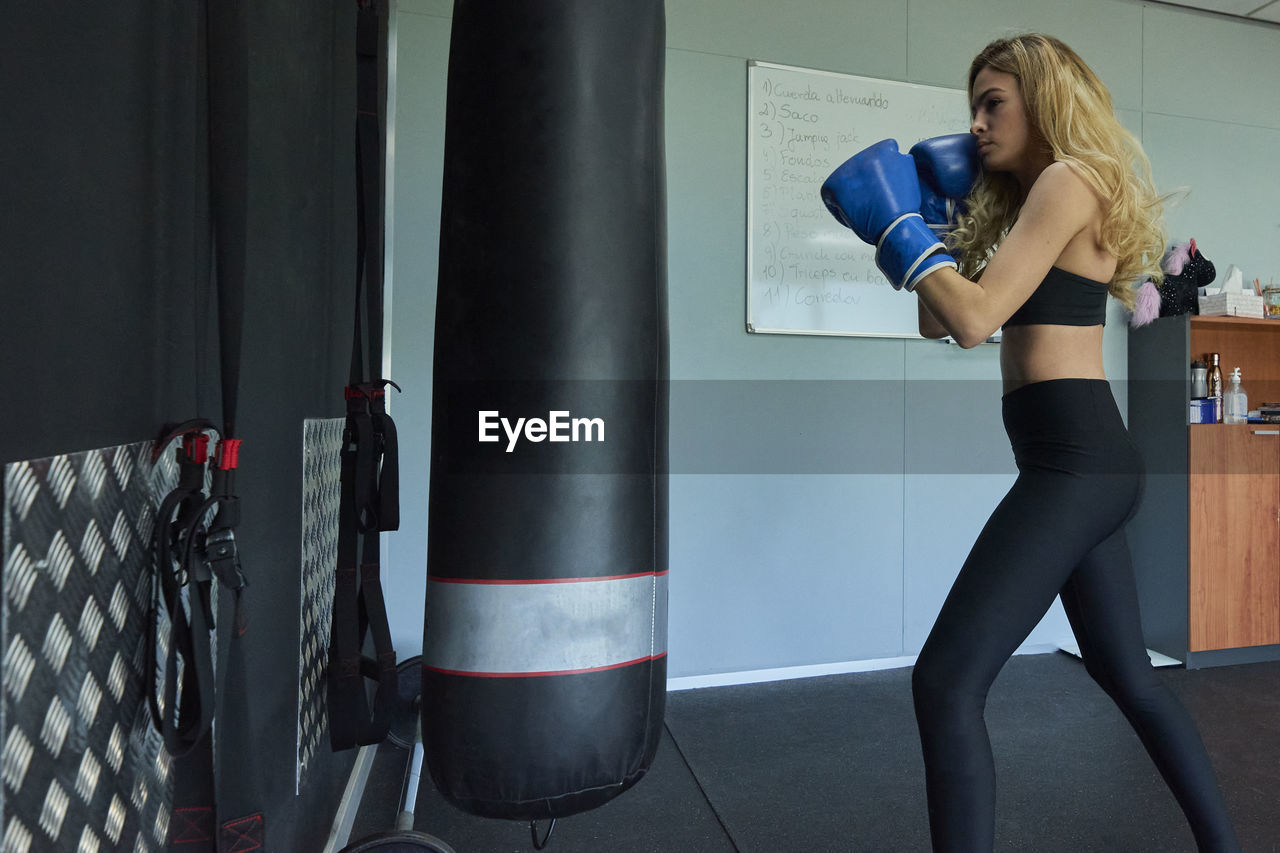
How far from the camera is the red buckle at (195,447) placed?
79 centimetres

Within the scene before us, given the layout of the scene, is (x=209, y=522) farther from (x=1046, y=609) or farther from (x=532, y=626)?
(x=1046, y=609)

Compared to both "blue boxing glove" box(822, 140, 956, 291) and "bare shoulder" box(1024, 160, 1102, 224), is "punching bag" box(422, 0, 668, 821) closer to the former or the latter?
"blue boxing glove" box(822, 140, 956, 291)

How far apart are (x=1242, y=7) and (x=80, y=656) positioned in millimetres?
4541

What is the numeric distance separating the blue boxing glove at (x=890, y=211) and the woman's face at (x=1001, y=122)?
186mm

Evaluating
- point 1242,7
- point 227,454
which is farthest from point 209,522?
point 1242,7

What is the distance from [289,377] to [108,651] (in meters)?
0.54

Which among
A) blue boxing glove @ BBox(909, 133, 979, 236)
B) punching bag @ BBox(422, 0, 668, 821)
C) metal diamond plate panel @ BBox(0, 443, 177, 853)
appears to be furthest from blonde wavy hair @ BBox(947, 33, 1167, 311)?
metal diamond plate panel @ BBox(0, 443, 177, 853)

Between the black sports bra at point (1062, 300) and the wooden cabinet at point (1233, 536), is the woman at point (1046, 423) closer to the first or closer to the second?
the black sports bra at point (1062, 300)

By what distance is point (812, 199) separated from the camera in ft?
9.06

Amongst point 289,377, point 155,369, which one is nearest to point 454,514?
point 155,369

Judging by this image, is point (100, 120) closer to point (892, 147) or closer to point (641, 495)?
point (641, 495)

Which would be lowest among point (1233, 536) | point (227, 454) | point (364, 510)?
point (1233, 536)

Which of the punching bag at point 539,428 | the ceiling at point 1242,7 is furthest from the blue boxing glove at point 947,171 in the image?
the ceiling at point 1242,7

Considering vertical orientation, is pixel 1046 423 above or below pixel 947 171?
below
